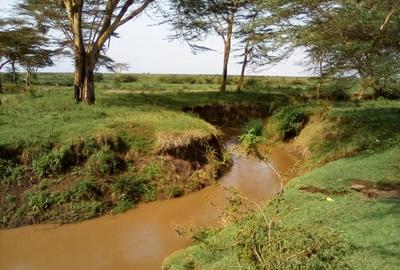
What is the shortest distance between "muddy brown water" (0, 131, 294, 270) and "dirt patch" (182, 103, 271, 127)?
8.25 meters

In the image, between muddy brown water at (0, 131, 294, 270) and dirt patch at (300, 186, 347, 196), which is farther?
dirt patch at (300, 186, 347, 196)

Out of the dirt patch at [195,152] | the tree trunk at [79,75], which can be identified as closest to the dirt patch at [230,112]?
the tree trunk at [79,75]

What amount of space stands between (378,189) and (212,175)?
122 inches

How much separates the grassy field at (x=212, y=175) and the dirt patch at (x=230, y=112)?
3428mm

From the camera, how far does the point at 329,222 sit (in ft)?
20.2

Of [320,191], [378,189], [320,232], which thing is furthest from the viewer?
[320,191]

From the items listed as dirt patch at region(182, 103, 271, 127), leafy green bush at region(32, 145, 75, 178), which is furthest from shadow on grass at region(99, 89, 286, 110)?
leafy green bush at region(32, 145, 75, 178)

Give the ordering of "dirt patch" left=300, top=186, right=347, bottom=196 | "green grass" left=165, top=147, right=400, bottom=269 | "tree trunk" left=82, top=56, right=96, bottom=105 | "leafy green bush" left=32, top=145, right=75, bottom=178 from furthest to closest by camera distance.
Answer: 1. "tree trunk" left=82, top=56, right=96, bottom=105
2. "leafy green bush" left=32, top=145, right=75, bottom=178
3. "dirt patch" left=300, top=186, right=347, bottom=196
4. "green grass" left=165, top=147, right=400, bottom=269

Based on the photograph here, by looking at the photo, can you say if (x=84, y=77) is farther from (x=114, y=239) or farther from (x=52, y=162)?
(x=114, y=239)

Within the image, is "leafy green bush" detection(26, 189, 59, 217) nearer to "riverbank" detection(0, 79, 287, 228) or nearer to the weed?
"riverbank" detection(0, 79, 287, 228)

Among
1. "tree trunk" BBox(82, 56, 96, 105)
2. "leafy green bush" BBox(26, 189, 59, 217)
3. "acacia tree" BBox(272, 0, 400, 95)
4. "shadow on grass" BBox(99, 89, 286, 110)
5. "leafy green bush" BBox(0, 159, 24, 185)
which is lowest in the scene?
"leafy green bush" BBox(26, 189, 59, 217)

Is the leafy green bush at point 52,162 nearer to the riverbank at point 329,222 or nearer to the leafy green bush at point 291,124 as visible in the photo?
the riverbank at point 329,222

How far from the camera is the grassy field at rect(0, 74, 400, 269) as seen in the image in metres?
5.03

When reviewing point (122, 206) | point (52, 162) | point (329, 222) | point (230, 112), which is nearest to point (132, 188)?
point (122, 206)
